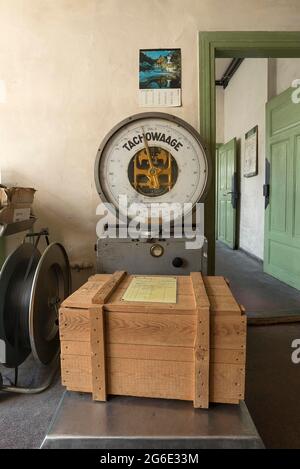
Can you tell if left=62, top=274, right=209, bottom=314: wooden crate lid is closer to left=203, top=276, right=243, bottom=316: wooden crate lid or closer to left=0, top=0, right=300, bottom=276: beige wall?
left=203, top=276, right=243, bottom=316: wooden crate lid

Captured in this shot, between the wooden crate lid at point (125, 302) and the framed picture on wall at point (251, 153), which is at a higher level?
the framed picture on wall at point (251, 153)

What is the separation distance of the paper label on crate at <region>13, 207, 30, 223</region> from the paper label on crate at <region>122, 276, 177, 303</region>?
668mm

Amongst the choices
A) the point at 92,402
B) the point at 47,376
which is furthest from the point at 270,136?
the point at 92,402

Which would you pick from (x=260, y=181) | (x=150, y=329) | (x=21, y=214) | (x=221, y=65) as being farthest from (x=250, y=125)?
(x=150, y=329)

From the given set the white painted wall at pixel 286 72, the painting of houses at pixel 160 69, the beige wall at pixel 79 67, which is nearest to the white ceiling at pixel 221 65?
the white painted wall at pixel 286 72

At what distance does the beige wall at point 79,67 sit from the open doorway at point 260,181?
1.52 m

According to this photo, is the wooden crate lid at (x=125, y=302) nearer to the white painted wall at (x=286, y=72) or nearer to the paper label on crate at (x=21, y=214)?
the paper label on crate at (x=21, y=214)

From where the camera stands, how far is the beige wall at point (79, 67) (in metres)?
1.65

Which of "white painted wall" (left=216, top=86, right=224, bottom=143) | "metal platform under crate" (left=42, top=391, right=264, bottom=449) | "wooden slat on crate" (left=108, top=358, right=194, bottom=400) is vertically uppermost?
"white painted wall" (left=216, top=86, right=224, bottom=143)

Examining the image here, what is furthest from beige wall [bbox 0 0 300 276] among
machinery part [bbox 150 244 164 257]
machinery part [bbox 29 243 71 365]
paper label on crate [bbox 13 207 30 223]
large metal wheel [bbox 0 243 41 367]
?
machinery part [bbox 150 244 164 257]

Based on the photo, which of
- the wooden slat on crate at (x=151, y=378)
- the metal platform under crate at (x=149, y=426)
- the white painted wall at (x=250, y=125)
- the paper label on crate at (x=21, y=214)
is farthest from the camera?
the white painted wall at (x=250, y=125)

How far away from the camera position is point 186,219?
4.83 feet

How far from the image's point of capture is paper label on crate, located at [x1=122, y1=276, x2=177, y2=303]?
0.94 m
